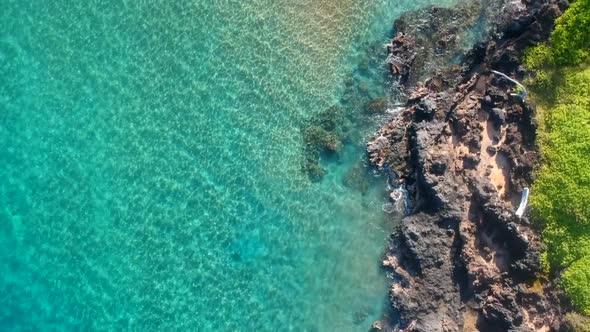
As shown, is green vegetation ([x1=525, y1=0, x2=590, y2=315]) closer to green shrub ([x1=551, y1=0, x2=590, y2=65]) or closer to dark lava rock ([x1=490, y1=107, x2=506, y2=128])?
green shrub ([x1=551, y1=0, x2=590, y2=65])

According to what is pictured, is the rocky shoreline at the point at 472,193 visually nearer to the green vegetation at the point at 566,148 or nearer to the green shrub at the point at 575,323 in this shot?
the green shrub at the point at 575,323

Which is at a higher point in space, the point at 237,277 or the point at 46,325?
the point at 46,325

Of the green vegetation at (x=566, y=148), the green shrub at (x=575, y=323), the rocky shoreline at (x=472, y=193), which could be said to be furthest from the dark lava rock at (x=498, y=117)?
the green shrub at (x=575, y=323)

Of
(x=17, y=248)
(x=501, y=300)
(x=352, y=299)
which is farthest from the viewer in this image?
(x=17, y=248)

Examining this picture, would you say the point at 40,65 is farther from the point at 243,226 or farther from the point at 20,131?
the point at 243,226

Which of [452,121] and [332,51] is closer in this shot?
[452,121]

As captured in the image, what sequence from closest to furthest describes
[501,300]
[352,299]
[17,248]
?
[501,300], [352,299], [17,248]

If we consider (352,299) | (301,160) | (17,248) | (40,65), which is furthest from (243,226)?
(40,65)
